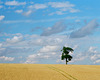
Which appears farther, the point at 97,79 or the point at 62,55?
the point at 62,55

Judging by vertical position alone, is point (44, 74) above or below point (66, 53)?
below

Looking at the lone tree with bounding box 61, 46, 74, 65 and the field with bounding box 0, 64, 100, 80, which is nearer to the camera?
the field with bounding box 0, 64, 100, 80

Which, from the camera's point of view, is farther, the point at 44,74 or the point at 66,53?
Answer: the point at 66,53

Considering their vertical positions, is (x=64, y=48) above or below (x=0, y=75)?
above

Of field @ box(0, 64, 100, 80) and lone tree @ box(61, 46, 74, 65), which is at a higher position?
lone tree @ box(61, 46, 74, 65)

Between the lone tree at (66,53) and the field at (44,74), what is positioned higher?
the lone tree at (66,53)

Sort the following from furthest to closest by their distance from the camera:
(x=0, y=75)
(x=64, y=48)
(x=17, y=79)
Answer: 1. (x=64, y=48)
2. (x=0, y=75)
3. (x=17, y=79)

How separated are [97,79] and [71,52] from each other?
38.8 metres

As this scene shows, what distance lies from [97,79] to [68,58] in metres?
38.5

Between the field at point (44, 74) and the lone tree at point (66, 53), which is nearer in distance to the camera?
the field at point (44, 74)

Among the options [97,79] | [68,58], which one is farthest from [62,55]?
[97,79]

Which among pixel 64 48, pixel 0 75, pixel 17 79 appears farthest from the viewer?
pixel 64 48

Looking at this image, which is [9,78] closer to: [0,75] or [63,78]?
[0,75]

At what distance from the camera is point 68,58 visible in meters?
75.5
